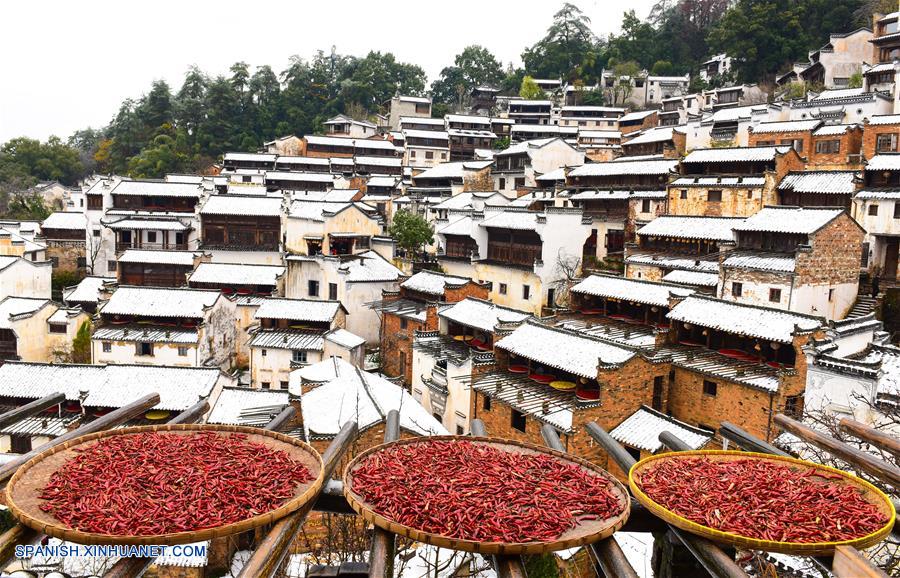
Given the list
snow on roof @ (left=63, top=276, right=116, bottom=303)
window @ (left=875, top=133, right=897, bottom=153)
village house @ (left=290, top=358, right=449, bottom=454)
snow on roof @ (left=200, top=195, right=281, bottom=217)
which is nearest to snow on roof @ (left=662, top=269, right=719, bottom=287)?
window @ (left=875, top=133, right=897, bottom=153)

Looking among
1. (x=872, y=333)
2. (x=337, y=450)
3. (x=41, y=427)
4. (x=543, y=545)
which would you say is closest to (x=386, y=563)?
(x=543, y=545)

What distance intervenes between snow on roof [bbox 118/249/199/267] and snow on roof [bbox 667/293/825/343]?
31589 millimetres

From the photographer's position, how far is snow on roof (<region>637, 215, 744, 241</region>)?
3334 centimetres

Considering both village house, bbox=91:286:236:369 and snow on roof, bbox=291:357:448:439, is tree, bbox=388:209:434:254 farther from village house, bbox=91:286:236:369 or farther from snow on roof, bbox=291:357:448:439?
snow on roof, bbox=291:357:448:439

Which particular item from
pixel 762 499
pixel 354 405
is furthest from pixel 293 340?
pixel 762 499

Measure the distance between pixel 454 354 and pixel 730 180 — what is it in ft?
66.1

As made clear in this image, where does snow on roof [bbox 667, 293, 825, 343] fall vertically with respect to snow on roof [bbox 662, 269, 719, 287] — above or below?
below

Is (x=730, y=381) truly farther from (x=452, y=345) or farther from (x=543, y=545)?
(x=543, y=545)

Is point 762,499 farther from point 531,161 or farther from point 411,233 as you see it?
point 531,161

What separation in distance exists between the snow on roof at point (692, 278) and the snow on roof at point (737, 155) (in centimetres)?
959

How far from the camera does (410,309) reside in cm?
3853

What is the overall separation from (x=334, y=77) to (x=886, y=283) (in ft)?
267

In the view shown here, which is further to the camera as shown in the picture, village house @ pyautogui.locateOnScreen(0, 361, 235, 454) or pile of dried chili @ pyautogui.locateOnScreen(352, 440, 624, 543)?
village house @ pyautogui.locateOnScreen(0, 361, 235, 454)

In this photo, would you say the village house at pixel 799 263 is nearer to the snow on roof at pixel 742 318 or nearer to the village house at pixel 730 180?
the snow on roof at pixel 742 318
